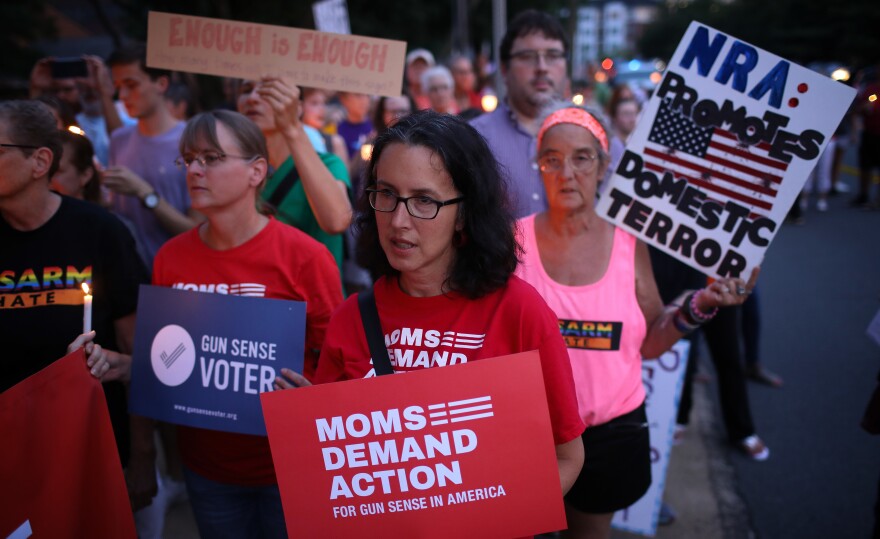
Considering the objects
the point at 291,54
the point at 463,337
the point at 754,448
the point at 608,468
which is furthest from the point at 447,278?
the point at 754,448

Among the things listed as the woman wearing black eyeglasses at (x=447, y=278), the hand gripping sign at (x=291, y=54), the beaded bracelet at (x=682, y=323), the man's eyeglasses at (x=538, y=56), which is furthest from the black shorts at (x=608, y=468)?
the man's eyeglasses at (x=538, y=56)

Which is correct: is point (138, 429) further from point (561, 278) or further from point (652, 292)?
point (652, 292)

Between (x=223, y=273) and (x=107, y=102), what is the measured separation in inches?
127

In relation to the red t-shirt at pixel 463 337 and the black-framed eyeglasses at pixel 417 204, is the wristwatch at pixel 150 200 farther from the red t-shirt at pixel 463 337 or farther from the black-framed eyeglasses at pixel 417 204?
the black-framed eyeglasses at pixel 417 204

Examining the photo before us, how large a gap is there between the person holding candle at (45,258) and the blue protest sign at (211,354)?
0.18 metres

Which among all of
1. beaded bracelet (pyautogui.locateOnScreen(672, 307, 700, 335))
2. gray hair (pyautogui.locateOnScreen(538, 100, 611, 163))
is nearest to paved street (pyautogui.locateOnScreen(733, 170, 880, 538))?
beaded bracelet (pyautogui.locateOnScreen(672, 307, 700, 335))

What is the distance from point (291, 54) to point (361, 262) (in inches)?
47.9

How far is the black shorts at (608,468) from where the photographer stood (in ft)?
7.76

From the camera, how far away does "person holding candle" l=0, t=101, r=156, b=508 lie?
221 centimetres

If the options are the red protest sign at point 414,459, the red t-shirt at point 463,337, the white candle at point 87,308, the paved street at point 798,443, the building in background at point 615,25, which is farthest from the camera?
the building in background at point 615,25

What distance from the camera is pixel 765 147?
2.51 m

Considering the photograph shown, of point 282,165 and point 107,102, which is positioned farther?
point 107,102

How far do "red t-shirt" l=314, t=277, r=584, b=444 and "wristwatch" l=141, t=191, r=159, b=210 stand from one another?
203 centimetres


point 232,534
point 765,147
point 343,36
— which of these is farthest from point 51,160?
point 765,147
